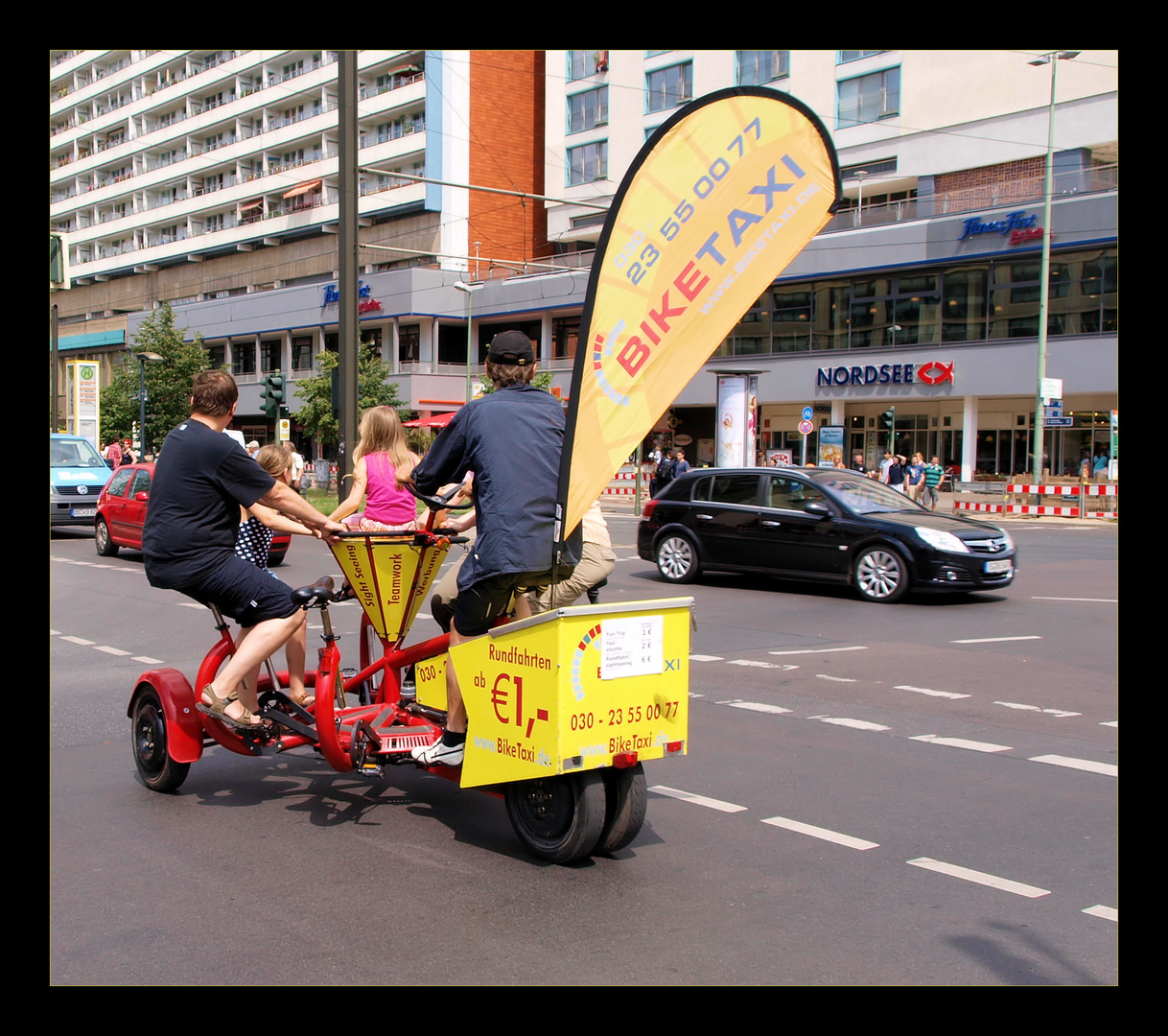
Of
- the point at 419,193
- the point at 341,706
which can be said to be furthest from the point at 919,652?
the point at 419,193

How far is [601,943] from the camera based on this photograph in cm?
372

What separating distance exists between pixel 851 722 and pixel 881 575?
20.1 feet

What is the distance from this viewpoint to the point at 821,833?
4.93 metres

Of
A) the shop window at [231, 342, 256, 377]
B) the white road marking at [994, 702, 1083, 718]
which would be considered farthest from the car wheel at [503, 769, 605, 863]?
the shop window at [231, 342, 256, 377]

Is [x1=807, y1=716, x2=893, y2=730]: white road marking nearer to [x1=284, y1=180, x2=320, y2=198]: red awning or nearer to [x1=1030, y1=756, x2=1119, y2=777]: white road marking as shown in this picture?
[x1=1030, y1=756, x2=1119, y2=777]: white road marking

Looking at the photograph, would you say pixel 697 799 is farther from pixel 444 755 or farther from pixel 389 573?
pixel 389 573

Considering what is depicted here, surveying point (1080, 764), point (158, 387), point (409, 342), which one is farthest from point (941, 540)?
point (409, 342)

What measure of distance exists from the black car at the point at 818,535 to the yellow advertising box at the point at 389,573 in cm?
844

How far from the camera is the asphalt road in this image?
361cm

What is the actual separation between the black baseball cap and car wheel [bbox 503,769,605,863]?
65.8 inches

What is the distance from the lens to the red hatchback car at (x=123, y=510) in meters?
17.2

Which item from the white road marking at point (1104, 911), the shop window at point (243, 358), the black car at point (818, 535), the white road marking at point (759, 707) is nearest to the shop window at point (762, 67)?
the shop window at point (243, 358)
